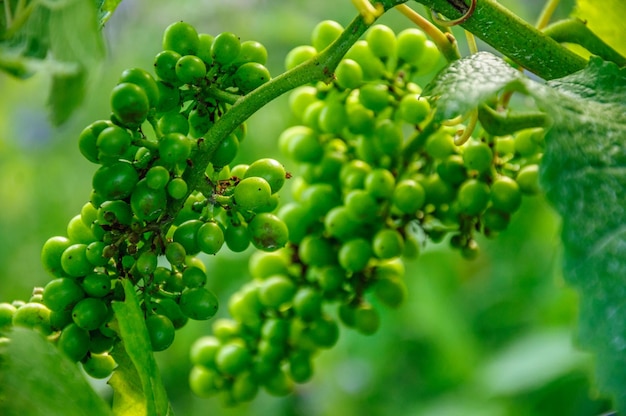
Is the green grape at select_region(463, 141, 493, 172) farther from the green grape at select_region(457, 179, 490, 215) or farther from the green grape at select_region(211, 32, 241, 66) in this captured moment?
the green grape at select_region(211, 32, 241, 66)

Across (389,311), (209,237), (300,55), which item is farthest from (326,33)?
(389,311)

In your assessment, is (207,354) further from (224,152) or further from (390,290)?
(224,152)

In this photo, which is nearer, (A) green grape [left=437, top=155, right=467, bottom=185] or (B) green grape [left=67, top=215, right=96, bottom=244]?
(B) green grape [left=67, top=215, right=96, bottom=244]

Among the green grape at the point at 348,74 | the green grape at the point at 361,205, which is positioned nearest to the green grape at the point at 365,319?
the green grape at the point at 361,205

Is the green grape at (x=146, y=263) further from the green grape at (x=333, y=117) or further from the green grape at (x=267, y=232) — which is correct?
the green grape at (x=333, y=117)

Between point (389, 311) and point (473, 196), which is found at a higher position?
point (389, 311)

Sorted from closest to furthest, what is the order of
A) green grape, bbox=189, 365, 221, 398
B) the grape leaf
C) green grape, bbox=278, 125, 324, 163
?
the grape leaf
green grape, bbox=278, 125, 324, 163
green grape, bbox=189, 365, 221, 398

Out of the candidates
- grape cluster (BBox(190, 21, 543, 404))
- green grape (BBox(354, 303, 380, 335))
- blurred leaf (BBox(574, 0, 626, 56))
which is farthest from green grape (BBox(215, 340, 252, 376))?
blurred leaf (BBox(574, 0, 626, 56))
